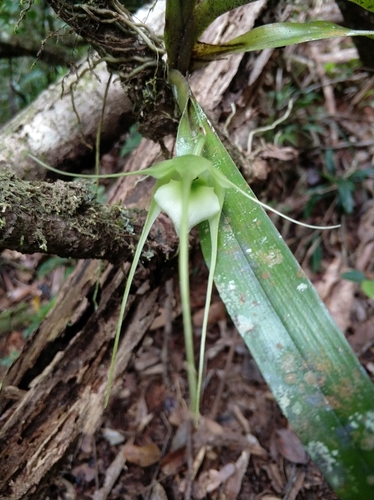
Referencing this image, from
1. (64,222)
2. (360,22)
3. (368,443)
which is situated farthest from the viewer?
(360,22)

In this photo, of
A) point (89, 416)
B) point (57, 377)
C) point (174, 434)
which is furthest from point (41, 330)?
point (174, 434)

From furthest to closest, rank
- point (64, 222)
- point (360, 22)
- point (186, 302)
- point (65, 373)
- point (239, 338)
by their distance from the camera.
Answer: point (239, 338)
point (360, 22)
point (65, 373)
point (64, 222)
point (186, 302)

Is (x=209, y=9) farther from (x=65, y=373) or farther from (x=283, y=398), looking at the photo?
(x=65, y=373)

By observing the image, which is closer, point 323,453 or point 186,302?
point 186,302

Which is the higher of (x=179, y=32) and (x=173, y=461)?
(x=179, y=32)

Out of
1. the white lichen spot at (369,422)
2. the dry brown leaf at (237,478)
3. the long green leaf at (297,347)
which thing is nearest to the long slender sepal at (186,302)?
the long green leaf at (297,347)

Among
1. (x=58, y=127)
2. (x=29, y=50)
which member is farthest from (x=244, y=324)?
(x=29, y=50)

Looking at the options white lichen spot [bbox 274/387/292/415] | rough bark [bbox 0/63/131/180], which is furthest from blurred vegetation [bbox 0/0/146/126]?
white lichen spot [bbox 274/387/292/415]

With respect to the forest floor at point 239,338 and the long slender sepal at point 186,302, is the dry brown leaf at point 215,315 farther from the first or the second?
the long slender sepal at point 186,302
